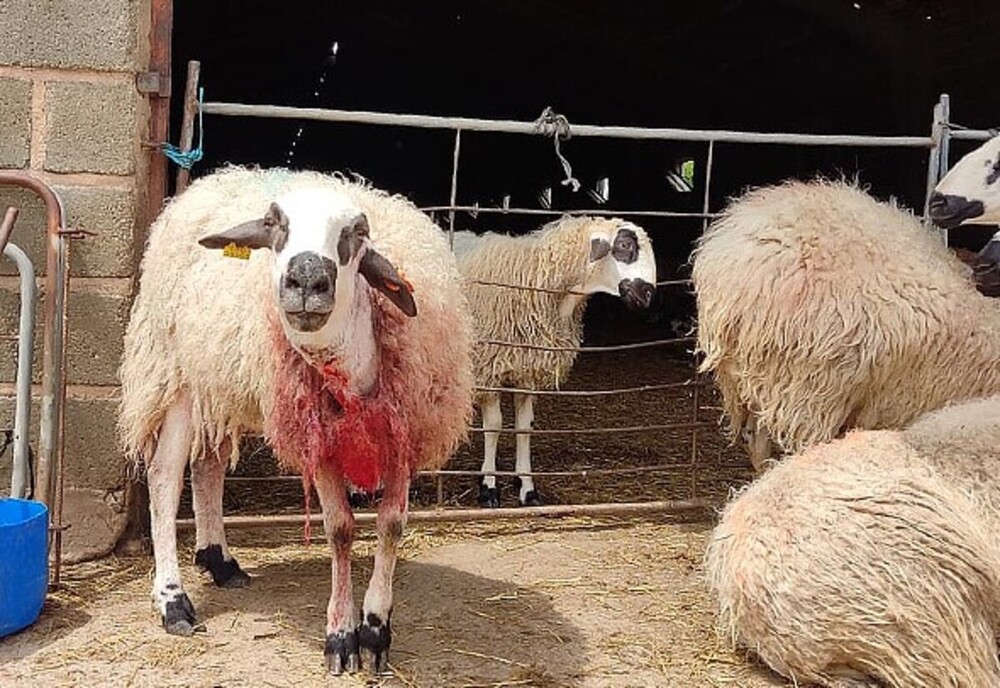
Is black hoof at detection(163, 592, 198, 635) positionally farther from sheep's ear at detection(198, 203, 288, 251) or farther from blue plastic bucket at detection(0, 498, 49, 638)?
sheep's ear at detection(198, 203, 288, 251)

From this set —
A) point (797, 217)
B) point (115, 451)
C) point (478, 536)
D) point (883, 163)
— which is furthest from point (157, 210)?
point (883, 163)

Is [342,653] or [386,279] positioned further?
[342,653]

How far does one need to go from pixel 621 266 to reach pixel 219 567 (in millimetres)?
2754

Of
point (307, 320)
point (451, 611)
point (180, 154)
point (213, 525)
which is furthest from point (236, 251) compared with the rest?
point (451, 611)

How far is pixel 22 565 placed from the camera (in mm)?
3705

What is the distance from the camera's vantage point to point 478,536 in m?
5.28

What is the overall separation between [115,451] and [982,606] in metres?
3.30

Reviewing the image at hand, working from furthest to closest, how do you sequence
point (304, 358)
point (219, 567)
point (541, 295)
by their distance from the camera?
1. point (541, 295)
2. point (219, 567)
3. point (304, 358)

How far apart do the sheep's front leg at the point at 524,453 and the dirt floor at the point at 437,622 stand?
1.74ft

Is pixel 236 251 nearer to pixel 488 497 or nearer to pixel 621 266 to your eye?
pixel 488 497

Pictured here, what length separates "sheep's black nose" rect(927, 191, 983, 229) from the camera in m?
4.46

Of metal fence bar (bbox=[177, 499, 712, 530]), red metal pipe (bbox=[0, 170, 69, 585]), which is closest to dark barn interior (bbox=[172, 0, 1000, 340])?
metal fence bar (bbox=[177, 499, 712, 530])

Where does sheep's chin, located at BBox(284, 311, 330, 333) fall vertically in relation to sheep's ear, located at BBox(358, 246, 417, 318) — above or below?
below

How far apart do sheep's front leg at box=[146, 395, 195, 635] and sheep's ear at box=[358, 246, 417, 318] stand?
117 centimetres
